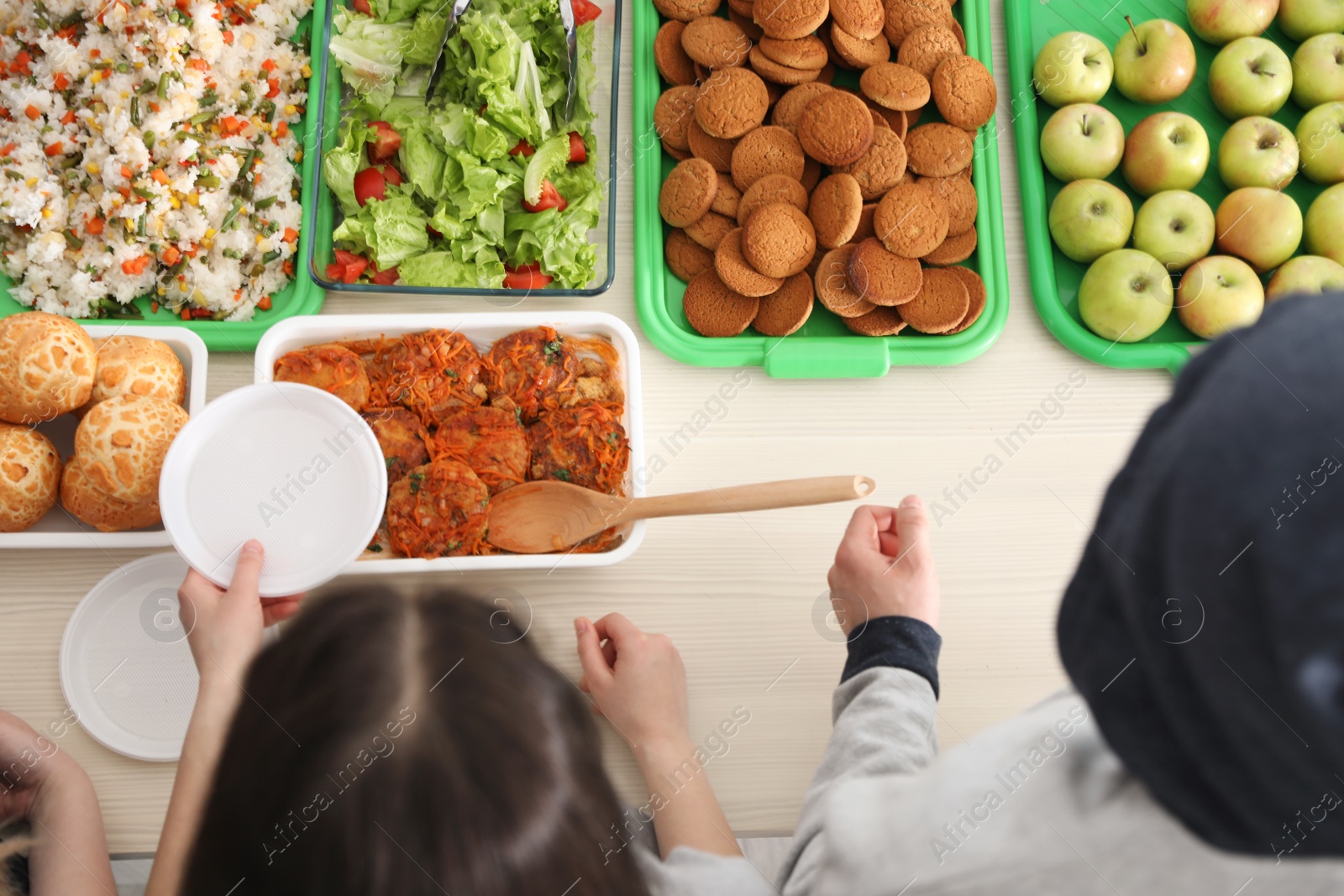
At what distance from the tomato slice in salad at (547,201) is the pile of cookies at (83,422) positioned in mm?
532

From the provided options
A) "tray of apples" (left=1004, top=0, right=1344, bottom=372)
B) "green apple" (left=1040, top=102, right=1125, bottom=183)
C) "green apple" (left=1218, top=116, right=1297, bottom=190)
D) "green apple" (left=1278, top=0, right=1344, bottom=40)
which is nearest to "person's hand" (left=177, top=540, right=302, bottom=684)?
"tray of apples" (left=1004, top=0, right=1344, bottom=372)

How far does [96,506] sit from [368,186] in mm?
562

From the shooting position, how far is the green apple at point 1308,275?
1177 millimetres

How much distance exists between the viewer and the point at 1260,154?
1221mm

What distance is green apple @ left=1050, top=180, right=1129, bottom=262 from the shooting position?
3.94ft

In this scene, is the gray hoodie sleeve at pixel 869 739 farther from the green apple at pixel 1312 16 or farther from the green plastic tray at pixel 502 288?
the green apple at pixel 1312 16

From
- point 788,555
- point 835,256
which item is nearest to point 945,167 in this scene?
point 835,256

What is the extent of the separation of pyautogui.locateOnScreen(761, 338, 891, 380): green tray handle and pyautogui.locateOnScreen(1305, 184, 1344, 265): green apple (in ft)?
2.26

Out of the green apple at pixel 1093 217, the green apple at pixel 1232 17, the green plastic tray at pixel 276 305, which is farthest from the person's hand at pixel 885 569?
the green apple at pixel 1232 17

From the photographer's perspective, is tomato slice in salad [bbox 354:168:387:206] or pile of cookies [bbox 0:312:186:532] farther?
tomato slice in salad [bbox 354:168:387:206]

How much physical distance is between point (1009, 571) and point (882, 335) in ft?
1.27

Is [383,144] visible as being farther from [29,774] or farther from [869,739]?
[869,739]

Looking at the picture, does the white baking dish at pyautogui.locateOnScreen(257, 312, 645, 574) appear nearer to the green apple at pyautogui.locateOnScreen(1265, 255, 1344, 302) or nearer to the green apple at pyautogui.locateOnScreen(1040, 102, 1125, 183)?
the green apple at pyautogui.locateOnScreen(1040, 102, 1125, 183)

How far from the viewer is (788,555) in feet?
3.72
